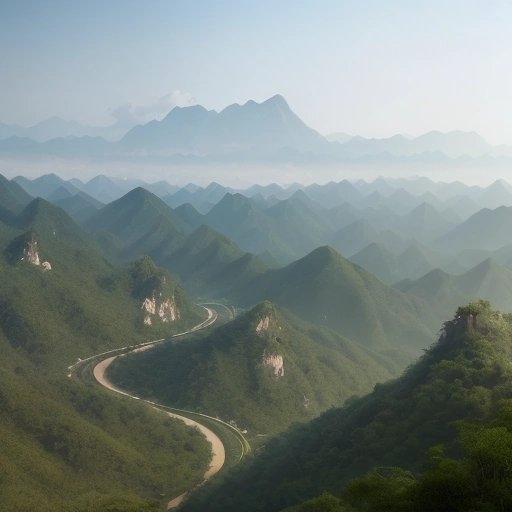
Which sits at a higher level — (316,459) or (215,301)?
(215,301)

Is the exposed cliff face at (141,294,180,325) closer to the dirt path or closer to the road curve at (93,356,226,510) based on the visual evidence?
the dirt path

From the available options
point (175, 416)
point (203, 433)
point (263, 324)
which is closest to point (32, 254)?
point (263, 324)

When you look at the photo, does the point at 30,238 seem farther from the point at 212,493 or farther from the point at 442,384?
the point at 442,384

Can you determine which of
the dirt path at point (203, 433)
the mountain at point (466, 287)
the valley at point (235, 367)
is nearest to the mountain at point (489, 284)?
the mountain at point (466, 287)

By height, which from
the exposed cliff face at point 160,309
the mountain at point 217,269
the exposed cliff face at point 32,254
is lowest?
the exposed cliff face at point 160,309

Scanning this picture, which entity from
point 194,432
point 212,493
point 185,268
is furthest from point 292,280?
point 212,493

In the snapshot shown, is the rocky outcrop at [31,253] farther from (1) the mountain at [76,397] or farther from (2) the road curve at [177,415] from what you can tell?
(2) the road curve at [177,415]

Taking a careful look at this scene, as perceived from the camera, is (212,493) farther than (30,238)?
No

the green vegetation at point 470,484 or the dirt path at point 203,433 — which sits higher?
the green vegetation at point 470,484

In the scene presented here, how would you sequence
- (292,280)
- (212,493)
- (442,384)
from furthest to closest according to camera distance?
(292,280), (212,493), (442,384)
